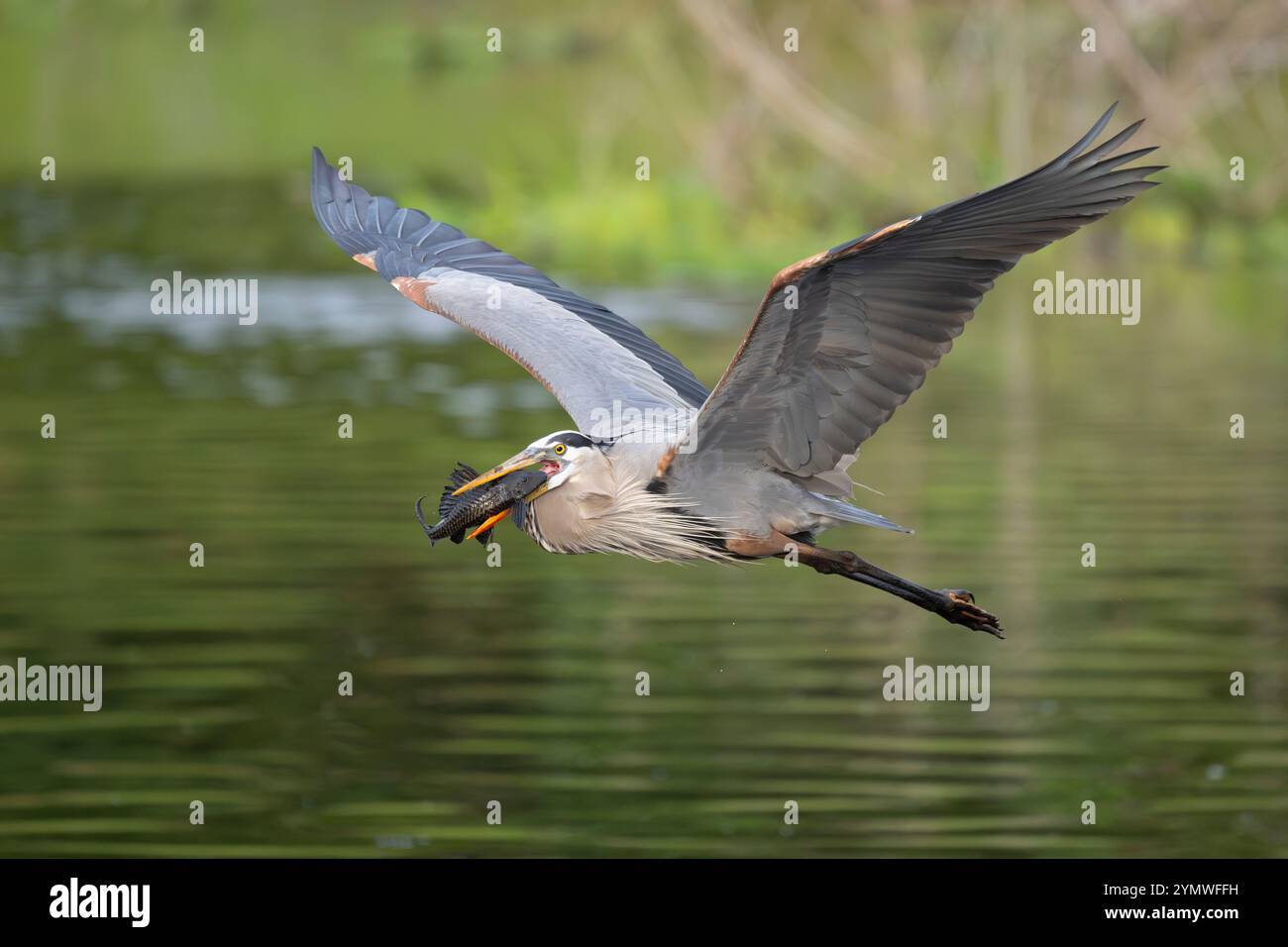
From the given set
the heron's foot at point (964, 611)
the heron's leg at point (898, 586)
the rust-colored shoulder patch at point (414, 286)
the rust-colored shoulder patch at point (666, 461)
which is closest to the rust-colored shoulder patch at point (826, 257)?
the rust-colored shoulder patch at point (666, 461)

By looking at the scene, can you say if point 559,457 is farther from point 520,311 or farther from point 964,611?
point 964,611

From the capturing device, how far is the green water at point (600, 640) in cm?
1259

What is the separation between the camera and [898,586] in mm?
10352

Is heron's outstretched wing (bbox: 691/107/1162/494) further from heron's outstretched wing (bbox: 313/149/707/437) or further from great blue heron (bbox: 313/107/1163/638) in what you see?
heron's outstretched wing (bbox: 313/149/707/437)

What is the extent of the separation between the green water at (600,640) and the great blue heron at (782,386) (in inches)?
96.5

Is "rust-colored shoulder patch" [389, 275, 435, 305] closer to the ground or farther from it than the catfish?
farther from it

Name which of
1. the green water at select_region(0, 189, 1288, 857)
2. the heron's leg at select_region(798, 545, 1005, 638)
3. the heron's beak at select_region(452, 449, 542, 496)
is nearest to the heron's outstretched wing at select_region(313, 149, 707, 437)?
the heron's beak at select_region(452, 449, 542, 496)

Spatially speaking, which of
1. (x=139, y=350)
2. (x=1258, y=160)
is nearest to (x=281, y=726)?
(x=139, y=350)

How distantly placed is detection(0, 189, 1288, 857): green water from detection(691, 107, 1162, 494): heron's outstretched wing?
3.00 m

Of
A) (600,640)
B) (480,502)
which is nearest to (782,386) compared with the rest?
(480,502)

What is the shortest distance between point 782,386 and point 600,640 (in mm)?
6700

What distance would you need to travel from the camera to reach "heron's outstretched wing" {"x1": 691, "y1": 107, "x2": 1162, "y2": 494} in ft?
29.0
